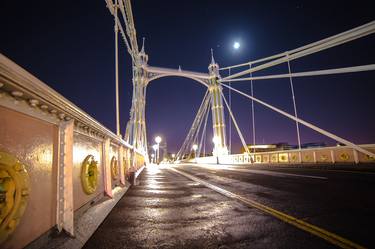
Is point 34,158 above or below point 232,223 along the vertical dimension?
above

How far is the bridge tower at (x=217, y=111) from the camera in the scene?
1214 inches

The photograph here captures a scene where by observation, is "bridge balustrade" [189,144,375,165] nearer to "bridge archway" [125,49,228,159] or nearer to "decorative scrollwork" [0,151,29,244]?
"bridge archway" [125,49,228,159]

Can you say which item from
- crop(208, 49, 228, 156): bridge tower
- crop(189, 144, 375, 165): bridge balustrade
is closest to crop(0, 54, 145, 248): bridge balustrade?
crop(189, 144, 375, 165): bridge balustrade

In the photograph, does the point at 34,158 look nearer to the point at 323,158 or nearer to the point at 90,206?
the point at 90,206

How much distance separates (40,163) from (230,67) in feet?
112

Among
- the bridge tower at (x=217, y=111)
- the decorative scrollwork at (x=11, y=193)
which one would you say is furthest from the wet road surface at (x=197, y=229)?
the bridge tower at (x=217, y=111)

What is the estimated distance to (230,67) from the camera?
33.7 meters

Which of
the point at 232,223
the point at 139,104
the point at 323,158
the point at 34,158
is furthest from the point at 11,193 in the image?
the point at 139,104

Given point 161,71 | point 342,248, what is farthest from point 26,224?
point 161,71

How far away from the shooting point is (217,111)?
3247cm

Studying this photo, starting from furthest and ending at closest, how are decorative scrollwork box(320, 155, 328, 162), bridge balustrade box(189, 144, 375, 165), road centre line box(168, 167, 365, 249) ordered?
decorative scrollwork box(320, 155, 328, 162) < bridge balustrade box(189, 144, 375, 165) < road centre line box(168, 167, 365, 249)

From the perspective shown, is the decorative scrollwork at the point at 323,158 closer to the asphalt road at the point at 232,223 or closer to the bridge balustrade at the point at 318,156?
the bridge balustrade at the point at 318,156

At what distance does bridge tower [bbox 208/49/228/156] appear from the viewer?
3084 cm

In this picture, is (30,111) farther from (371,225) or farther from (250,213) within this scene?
(371,225)
